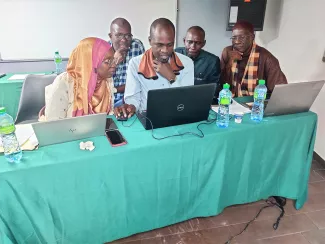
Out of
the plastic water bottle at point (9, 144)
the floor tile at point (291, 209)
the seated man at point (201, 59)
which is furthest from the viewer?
the seated man at point (201, 59)

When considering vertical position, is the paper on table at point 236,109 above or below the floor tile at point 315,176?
above

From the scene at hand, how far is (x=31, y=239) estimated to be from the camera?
1.26 meters

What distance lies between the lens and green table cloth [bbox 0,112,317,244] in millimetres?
1191

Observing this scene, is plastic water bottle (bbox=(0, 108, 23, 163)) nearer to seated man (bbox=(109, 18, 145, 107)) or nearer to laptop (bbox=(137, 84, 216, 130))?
laptop (bbox=(137, 84, 216, 130))

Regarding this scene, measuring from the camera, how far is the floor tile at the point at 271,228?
164 centimetres

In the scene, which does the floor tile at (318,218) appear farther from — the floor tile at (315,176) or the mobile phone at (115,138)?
the mobile phone at (115,138)

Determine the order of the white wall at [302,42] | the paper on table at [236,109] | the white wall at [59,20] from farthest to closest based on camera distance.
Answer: the white wall at [59,20], the white wall at [302,42], the paper on table at [236,109]

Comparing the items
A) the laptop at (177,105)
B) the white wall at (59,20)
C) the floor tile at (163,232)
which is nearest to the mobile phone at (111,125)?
the laptop at (177,105)

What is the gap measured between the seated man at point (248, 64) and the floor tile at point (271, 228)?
0.97 meters

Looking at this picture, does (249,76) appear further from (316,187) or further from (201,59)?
(316,187)

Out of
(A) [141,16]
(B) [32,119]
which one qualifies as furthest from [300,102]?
(A) [141,16]

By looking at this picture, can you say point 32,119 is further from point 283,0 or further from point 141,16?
point 283,0

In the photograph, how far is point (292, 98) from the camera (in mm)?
1543

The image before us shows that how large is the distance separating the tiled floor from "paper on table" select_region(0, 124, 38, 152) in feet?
2.65
